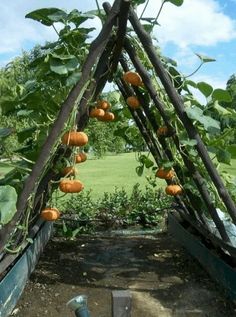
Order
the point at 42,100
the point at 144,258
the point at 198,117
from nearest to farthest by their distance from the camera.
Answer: the point at 198,117 → the point at 42,100 → the point at 144,258

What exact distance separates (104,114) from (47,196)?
86cm

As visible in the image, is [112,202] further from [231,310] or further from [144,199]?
[231,310]

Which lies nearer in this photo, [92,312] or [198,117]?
[198,117]

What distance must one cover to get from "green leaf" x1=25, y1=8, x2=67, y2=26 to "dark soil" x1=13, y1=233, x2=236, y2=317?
221cm

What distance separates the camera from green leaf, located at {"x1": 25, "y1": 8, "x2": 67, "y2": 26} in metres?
3.24

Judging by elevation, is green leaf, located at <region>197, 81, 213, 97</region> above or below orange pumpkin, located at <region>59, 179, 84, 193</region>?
above

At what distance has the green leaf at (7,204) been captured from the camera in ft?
9.15

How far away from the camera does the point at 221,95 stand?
3447mm

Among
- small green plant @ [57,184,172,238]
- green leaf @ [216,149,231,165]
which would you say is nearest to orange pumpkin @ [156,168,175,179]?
green leaf @ [216,149,231,165]

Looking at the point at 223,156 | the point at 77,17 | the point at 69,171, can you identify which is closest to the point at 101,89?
the point at 77,17

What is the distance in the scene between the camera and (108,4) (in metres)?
3.37

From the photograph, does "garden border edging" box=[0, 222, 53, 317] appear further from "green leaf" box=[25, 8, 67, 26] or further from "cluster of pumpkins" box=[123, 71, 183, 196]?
"green leaf" box=[25, 8, 67, 26]

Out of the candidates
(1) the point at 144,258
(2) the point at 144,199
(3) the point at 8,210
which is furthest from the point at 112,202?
(3) the point at 8,210

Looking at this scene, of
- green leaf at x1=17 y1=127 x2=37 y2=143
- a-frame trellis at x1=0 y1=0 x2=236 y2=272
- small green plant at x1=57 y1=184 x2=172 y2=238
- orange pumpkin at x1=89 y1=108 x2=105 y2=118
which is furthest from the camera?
small green plant at x1=57 y1=184 x2=172 y2=238
